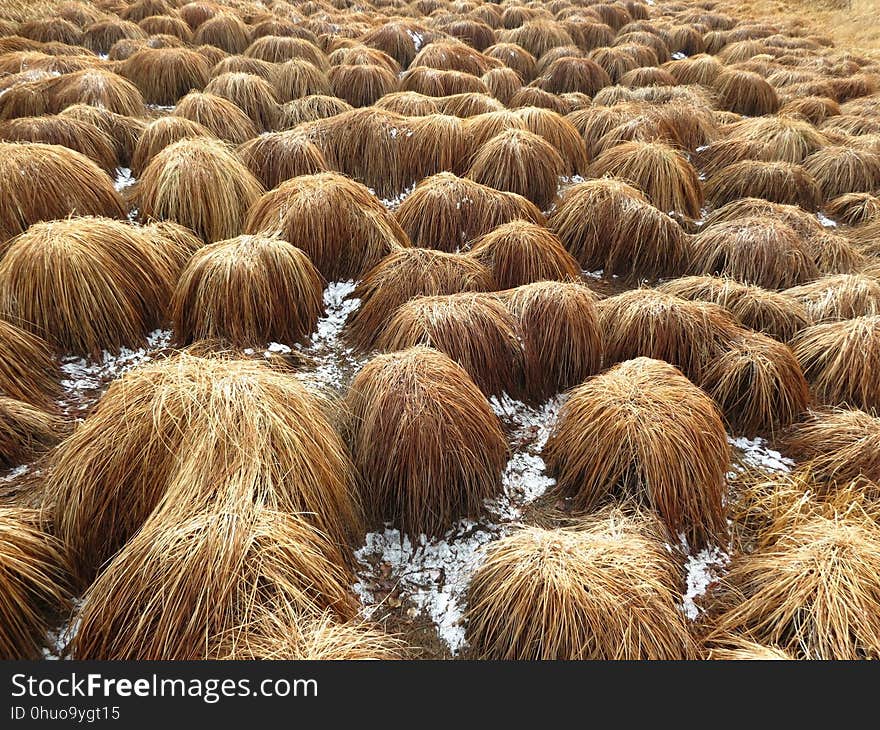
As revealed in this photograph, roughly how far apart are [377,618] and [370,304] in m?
2.12

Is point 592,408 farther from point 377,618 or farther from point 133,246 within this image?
point 133,246

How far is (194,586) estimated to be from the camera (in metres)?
2.06

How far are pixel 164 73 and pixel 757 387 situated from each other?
23.6 ft

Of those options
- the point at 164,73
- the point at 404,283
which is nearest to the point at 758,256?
the point at 404,283

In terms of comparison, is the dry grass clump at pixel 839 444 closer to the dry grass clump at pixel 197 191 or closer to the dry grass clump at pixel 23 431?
the dry grass clump at pixel 23 431

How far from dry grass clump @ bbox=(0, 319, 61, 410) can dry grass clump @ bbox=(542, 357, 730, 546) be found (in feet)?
9.36

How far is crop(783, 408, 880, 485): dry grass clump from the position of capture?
3.20 metres

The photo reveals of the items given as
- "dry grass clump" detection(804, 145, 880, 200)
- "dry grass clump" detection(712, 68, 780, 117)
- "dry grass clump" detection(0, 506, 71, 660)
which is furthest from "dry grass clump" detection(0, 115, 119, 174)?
"dry grass clump" detection(712, 68, 780, 117)

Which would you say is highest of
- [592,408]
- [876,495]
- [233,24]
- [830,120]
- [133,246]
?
[233,24]

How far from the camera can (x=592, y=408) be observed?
10.3 ft

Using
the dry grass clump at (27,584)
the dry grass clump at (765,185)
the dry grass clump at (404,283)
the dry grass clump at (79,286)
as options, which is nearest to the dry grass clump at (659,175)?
the dry grass clump at (765,185)

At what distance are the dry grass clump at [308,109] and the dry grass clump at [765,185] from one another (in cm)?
416

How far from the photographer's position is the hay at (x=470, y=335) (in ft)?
11.4

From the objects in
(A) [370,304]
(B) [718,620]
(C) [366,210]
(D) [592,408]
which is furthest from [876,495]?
(C) [366,210]
